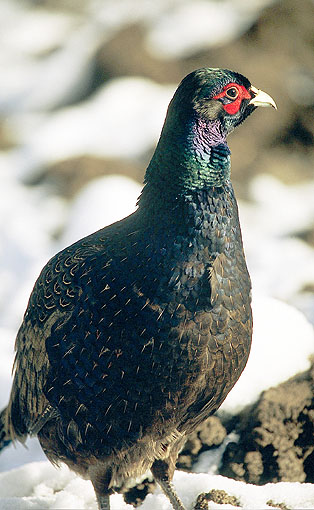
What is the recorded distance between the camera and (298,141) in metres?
7.61

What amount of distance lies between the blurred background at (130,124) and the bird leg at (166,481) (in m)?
2.28

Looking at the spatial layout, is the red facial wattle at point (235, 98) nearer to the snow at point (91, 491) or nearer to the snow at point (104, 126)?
the snow at point (91, 491)

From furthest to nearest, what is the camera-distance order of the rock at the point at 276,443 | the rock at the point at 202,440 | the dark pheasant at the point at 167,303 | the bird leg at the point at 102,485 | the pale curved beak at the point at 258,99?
the rock at the point at 202,440 → the rock at the point at 276,443 → the bird leg at the point at 102,485 → the pale curved beak at the point at 258,99 → the dark pheasant at the point at 167,303

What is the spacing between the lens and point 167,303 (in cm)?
311

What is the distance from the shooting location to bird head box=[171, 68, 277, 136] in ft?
10.4

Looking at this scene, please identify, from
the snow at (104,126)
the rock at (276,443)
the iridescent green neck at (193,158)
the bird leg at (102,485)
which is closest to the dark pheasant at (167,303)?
the iridescent green neck at (193,158)

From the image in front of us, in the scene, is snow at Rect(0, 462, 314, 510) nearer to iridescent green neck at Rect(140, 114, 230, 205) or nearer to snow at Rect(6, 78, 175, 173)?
iridescent green neck at Rect(140, 114, 230, 205)

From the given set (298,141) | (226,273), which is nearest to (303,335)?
(226,273)

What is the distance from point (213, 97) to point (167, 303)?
93cm

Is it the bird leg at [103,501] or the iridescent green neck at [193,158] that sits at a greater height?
the iridescent green neck at [193,158]

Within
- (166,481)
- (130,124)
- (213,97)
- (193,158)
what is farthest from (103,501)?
(130,124)

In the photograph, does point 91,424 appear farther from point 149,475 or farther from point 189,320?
point 149,475

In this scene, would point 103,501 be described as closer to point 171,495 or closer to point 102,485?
point 102,485

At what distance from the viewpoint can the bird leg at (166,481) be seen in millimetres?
3703
